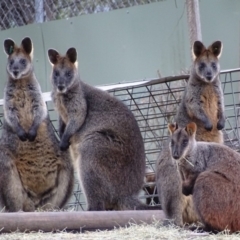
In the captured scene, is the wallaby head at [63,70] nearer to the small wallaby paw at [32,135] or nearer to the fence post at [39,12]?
the small wallaby paw at [32,135]

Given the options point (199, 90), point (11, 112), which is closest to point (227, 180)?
point (199, 90)

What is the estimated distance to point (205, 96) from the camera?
945 cm

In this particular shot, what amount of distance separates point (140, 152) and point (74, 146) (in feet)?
2.44

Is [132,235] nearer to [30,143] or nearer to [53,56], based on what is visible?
[30,143]

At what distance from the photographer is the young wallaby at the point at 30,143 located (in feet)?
30.0

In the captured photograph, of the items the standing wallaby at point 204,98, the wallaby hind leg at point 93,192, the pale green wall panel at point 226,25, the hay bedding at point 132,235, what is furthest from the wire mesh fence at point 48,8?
the hay bedding at point 132,235

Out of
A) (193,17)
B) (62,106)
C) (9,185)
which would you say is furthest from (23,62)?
(193,17)

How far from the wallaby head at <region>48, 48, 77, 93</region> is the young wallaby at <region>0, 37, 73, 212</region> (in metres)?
0.30

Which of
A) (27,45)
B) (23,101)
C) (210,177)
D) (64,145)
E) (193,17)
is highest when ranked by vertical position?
(193,17)

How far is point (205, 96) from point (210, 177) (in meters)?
2.43

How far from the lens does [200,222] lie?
25.2 ft

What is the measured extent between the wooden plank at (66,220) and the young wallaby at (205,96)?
170cm

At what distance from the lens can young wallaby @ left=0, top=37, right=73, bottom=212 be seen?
914 centimetres

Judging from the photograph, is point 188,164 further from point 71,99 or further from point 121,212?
point 71,99
